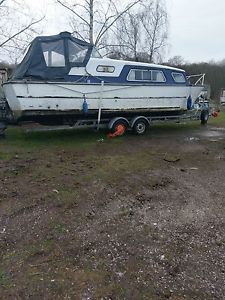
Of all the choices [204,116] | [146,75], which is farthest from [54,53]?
[204,116]

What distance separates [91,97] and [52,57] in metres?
1.46

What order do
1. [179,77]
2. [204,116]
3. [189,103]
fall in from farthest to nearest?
[204,116] → [189,103] → [179,77]

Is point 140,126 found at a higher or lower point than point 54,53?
lower

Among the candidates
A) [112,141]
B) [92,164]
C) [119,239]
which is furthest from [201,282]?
[112,141]

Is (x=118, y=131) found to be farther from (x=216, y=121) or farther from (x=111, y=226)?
(x=216, y=121)

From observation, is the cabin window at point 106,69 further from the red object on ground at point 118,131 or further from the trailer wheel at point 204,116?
the trailer wheel at point 204,116

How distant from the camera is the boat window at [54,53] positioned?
328 inches

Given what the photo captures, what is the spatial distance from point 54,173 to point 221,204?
2.92 metres

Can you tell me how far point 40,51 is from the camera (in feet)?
27.2

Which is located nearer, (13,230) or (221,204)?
(13,230)

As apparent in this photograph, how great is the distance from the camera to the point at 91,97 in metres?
8.80

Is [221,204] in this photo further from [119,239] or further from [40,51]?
[40,51]

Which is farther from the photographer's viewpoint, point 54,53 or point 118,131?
point 118,131

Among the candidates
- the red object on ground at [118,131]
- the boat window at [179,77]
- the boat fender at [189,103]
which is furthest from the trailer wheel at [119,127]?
the boat fender at [189,103]
